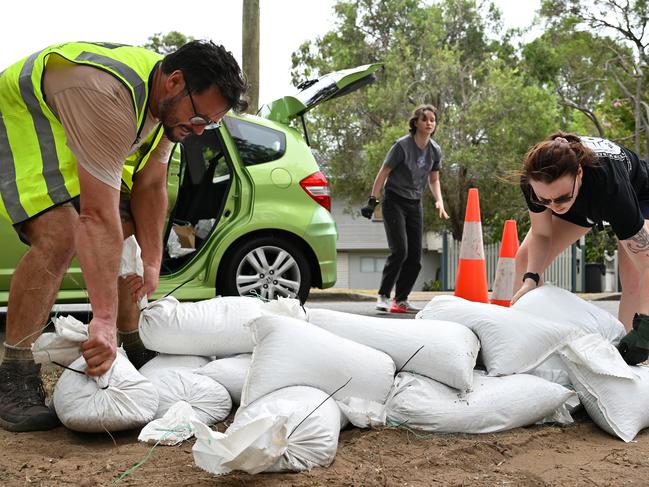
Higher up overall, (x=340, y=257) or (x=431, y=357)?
(x=431, y=357)

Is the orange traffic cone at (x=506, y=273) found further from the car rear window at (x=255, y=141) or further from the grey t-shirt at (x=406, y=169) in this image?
the car rear window at (x=255, y=141)

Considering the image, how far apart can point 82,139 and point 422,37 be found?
2289 cm

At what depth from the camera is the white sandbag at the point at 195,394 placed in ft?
9.18

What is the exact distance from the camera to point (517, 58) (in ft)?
90.1

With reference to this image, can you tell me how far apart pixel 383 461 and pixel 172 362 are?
968mm

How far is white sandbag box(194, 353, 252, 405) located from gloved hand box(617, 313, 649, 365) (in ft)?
4.85

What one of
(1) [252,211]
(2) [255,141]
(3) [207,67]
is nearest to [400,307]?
(1) [252,211]

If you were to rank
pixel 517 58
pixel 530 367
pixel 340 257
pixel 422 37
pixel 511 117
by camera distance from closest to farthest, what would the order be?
pixel 530 367 < pixel 511 117 < pixel 422 37 < pixel 517 58 < pixel 340 257

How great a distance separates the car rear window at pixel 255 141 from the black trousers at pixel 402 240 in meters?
1.21

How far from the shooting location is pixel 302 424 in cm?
231

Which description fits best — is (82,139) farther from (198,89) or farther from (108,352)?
(108,352)

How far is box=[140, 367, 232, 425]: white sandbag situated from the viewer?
280 cm

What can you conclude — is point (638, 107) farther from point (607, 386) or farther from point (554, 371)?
point (607, 386)

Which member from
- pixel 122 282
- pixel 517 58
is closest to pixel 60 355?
pixel 122 282
